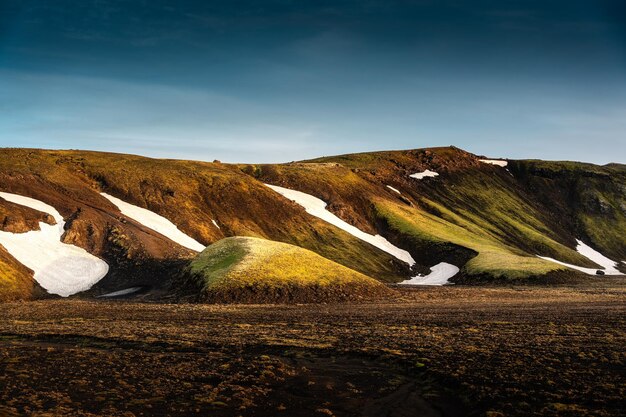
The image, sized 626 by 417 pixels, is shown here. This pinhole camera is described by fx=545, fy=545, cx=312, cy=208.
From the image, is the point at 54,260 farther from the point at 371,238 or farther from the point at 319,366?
the point at 371,238

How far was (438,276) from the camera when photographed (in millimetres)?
101438

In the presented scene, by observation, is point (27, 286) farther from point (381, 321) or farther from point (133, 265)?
point (381, 321)

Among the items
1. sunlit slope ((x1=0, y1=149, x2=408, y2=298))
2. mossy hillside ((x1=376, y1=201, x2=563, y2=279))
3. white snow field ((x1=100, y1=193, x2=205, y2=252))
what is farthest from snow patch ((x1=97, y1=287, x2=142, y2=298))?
mossy hillside ((x1=376, y1=201, x2=563, y2=279))

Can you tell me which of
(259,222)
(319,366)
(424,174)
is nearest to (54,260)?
(259,222)

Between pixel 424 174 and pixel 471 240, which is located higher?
pixel 424 174

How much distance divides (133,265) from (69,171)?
130 ft

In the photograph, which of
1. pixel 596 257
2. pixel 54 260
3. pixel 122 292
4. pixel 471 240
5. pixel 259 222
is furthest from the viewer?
pixel 596 257

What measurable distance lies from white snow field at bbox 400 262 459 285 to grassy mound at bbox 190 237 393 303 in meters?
30.7

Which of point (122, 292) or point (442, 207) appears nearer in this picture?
point (122, 292)

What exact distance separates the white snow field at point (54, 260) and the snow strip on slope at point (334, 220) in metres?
57.1

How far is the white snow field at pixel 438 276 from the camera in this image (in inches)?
3797

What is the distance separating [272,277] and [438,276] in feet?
160

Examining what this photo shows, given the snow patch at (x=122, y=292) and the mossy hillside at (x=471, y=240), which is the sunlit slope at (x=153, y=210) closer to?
the snow patch at (x=122, y=292)

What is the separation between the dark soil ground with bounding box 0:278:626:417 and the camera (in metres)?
17.6
